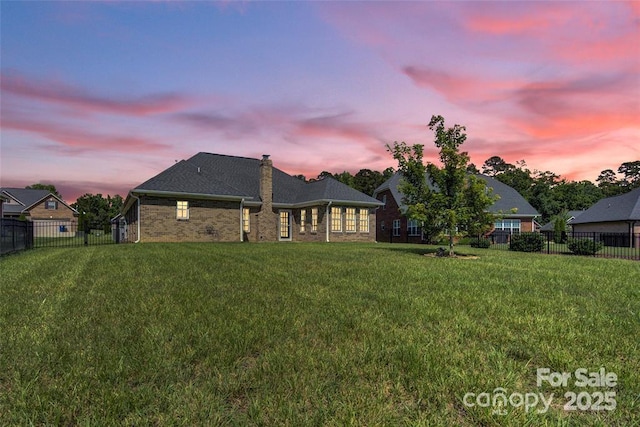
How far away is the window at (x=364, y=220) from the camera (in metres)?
28.0

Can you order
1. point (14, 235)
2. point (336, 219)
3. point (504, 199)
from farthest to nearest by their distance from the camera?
point (504, 199)
point (336, 219)
point (14, 235)

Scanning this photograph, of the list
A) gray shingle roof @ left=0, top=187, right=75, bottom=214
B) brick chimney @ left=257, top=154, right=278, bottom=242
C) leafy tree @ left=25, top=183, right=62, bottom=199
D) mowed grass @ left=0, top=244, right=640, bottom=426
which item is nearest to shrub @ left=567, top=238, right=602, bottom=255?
mowed grass @ left=0, top=244, right=640, bottom=426

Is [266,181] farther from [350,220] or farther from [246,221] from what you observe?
[350,220]

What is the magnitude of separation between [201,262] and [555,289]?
8.68 meters

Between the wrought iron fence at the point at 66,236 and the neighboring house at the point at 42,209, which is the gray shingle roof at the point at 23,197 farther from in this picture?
the wrought iron fence at the point at 66,236

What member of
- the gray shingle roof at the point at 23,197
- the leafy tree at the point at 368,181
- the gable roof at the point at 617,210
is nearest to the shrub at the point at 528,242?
the gable roof at the point at 617,210

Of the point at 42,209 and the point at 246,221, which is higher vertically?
the point at 42,209

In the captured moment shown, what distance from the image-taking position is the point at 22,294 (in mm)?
5863

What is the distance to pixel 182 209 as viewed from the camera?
2205 cm

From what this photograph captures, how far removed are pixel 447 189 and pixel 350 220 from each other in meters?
13.9

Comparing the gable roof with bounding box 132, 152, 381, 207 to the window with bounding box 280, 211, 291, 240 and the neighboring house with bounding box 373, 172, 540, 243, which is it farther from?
the neighboring house with bounding box 373, 172, 540, 243

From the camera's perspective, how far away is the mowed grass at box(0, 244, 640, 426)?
7.41 feet

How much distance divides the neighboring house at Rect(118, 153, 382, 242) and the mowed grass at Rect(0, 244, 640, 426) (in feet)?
51.4

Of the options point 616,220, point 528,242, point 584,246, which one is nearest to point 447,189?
point 528,242
